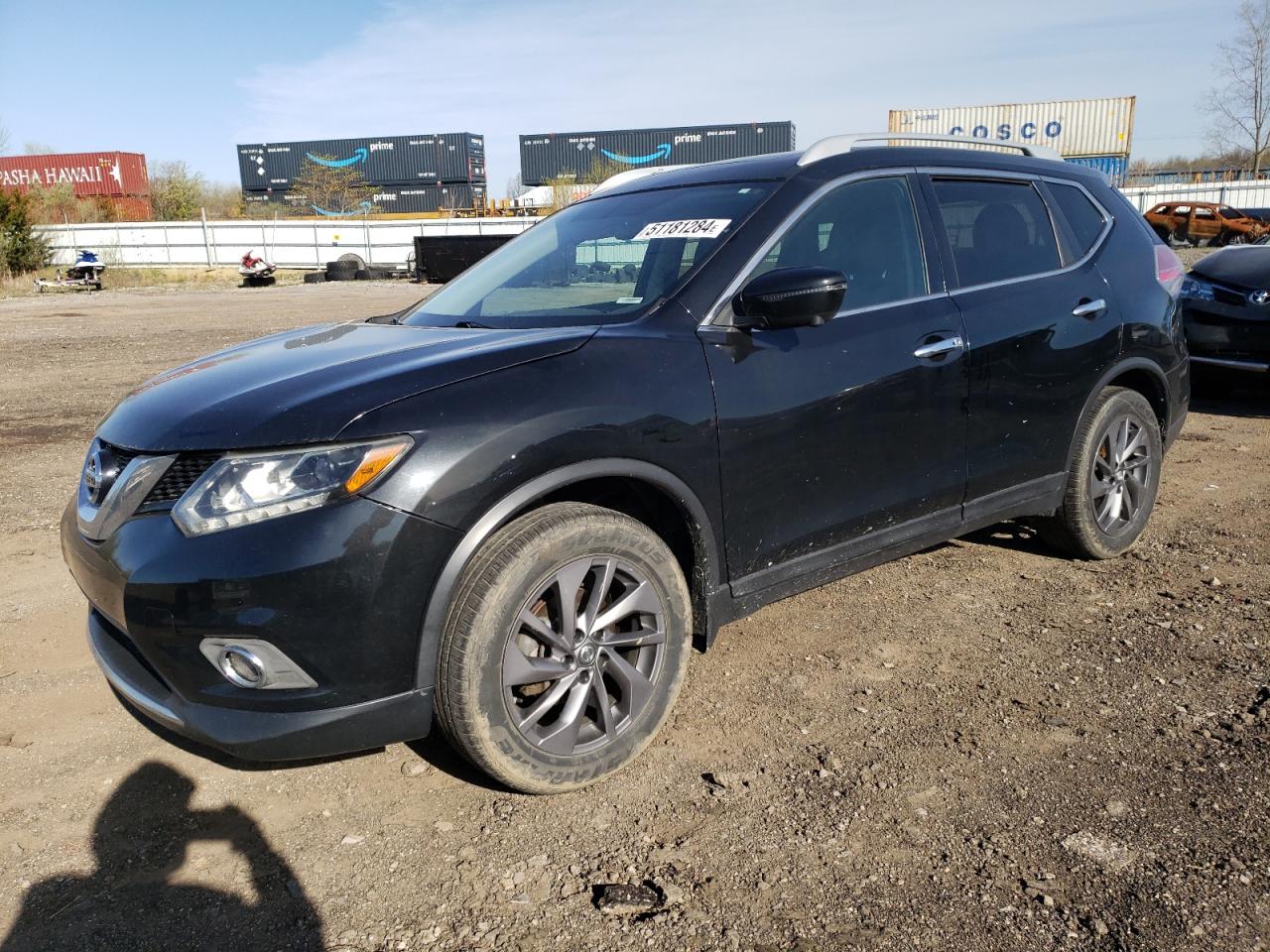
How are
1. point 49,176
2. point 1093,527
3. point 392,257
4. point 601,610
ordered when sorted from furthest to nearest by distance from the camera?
1. point 49,176
2. point 392,257
3. point 1093,527
4. point 601,610

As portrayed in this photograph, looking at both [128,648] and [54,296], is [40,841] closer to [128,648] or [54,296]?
[128,648]

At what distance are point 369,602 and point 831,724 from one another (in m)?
1.56

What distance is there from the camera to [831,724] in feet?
10.0

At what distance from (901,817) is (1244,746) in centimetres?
113

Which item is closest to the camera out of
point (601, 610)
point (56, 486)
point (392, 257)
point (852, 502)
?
point (601, 610)

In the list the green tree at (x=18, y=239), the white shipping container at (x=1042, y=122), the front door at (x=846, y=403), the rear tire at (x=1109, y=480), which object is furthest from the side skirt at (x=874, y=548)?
the white shipping container at (x=1042, y=122)

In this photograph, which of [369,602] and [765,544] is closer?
[369,602]

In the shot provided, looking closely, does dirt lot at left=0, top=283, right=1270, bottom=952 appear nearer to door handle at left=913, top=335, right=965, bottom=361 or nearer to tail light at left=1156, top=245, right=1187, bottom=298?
door handle at left=913, top=335, right=965, bottom=361

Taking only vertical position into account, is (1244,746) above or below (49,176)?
below

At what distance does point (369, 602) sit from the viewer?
2.28 meters

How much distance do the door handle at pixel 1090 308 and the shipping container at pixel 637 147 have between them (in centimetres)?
5956

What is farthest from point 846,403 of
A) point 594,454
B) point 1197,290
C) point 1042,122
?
point 1042,122

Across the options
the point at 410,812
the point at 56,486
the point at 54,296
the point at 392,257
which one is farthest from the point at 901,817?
the point at 392,257

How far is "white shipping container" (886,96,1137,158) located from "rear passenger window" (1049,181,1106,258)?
150 ft
